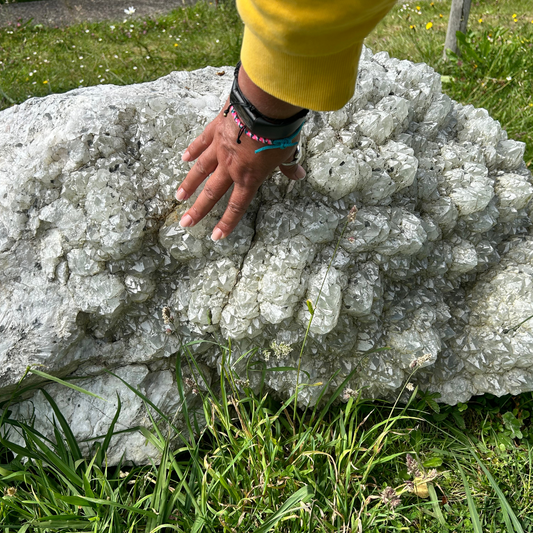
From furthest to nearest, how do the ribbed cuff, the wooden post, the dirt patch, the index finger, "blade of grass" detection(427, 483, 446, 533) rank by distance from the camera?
the dirt patch < the wooden post < "blade of grass" detection(427, 483, 446, 533) < the index finger < the ribbed cuff

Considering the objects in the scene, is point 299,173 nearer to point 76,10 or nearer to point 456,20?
point 456,20

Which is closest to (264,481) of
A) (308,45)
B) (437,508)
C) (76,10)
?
(437,508)

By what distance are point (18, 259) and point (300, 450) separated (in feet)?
4.96

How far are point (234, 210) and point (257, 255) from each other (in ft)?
0.89

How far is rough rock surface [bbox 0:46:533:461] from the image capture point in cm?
199

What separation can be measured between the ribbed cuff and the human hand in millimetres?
254

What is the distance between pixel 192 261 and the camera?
2.12 m

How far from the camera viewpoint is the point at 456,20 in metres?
4.48

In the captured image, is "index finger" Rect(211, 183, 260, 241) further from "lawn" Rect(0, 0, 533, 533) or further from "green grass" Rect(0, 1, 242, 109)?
"green grass" Rect(0, 1, 242, 109)

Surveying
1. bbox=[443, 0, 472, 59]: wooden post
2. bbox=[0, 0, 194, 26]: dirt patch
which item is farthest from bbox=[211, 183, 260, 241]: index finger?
bbox=[0, 0, 194, 26]: dirt patch

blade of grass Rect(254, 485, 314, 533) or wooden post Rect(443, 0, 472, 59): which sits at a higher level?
wooden post Rect(443, 0, 472, 59)

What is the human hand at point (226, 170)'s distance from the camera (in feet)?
5.54

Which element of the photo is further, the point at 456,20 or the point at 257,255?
the point at 456,20

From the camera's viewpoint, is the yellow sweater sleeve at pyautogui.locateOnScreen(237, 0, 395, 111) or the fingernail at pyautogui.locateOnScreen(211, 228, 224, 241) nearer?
the yellow sweater sleeve at pyautogui.locateOnScreen(237, 0, 395, 111)
